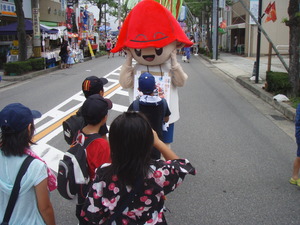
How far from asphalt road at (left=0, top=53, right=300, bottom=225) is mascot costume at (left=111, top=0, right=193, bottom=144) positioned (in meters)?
0.89

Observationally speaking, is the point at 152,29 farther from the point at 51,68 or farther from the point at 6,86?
the point at 51,68

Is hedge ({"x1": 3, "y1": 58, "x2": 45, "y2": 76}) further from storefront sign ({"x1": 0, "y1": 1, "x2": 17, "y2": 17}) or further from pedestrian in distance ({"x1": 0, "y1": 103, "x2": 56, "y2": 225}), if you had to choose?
pedestrian in distance ({"x1": 0, "y1": 103, "x2": 56, "y2": 225})

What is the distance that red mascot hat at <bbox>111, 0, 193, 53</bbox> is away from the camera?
3967 millimetres

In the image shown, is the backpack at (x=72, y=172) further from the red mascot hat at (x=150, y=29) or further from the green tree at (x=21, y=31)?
the green tree at (x=21, y=31)

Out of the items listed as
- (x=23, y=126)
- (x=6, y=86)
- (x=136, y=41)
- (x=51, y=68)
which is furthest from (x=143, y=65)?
(x=51, y=68)

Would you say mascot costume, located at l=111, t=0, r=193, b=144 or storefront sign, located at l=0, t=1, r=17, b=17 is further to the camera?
storefront sign, located at l=0, t=1, r=17, b=17

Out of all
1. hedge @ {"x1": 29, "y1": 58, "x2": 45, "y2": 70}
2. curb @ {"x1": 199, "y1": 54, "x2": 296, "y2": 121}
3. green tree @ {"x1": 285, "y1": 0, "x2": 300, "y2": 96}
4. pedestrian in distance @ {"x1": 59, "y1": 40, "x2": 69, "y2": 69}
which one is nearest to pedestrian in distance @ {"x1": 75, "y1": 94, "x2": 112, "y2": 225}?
curb @ {"x1": 199, "y1": 54, "x2": 296, "y2": 121}

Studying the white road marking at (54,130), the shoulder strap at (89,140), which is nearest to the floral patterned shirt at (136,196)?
the shoulder strap at (89,140)

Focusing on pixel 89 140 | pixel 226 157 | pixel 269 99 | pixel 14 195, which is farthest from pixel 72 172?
pixel 269 99

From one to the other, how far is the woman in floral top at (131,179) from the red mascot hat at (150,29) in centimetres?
221

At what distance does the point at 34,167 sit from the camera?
2.06 metres

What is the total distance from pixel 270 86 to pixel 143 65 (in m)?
7.45

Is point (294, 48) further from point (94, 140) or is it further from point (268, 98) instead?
point (94, 140)

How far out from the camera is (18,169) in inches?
81.1
